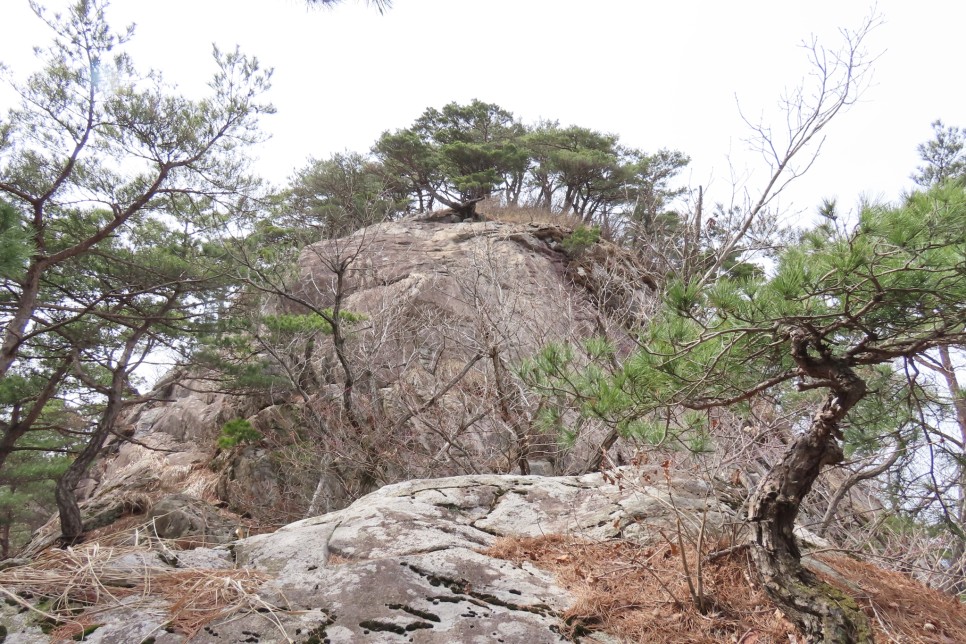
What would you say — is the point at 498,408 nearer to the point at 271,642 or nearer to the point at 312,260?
the point at 271,642

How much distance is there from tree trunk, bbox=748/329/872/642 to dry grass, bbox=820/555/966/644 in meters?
0.27

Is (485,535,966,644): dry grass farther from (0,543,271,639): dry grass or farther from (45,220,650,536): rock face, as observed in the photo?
(45,220,650,536): rock face

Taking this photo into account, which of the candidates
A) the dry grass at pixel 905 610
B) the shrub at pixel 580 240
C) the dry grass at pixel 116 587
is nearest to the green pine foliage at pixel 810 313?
the dry grass at pixel 905 610

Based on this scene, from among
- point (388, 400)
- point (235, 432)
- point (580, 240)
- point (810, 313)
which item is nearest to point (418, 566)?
point (810, 313)

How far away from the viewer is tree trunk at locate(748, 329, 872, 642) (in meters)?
→ 1.96

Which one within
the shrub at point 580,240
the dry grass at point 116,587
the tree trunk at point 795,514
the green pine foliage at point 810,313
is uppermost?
the shrub at point 580,240

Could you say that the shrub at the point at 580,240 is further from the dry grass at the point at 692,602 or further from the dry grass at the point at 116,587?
the dry grass at the point at 116,587

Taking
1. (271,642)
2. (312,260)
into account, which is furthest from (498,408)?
(312,260)

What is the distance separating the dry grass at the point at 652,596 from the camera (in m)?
2.07

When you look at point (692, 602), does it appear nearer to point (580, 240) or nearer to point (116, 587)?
point (116, 587)

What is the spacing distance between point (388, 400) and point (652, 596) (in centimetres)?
648

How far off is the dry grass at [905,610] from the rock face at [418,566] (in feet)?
1.97

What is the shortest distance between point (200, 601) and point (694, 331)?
2.15 m

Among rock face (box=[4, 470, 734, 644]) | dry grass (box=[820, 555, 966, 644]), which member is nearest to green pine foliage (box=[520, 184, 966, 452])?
rock face (box=[4, 470, 734, 644])
